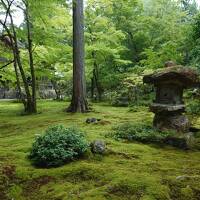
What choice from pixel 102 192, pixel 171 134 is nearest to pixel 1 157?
pixel 102 192

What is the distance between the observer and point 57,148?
18.9 ft

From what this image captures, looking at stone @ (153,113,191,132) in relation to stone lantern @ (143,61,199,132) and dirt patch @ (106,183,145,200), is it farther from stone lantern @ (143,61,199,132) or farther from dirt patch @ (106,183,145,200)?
dirt patch @ (106,183,145,200)

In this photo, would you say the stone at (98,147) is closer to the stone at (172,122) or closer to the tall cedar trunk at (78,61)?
the stone at (172,122)

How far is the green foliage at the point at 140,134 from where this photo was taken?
7367mm

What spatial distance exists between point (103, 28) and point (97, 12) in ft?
3.95

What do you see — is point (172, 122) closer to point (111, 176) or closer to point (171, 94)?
point (171, 94)

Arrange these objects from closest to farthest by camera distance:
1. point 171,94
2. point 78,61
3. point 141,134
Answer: point 141,134, point 171,94, point 78,61

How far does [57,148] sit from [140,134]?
2.41m

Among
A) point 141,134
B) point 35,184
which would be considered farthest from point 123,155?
point 35,184

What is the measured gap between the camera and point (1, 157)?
620 cm

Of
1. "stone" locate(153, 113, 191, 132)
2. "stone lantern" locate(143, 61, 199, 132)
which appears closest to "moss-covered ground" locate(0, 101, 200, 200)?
"stone" locate(153, 113, 191, 132)

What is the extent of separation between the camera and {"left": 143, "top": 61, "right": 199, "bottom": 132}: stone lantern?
24.7ft

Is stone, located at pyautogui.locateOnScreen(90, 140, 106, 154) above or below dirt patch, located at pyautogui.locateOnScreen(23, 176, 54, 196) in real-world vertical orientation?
above

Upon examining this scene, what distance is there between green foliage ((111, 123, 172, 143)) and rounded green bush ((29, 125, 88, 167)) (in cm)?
169
